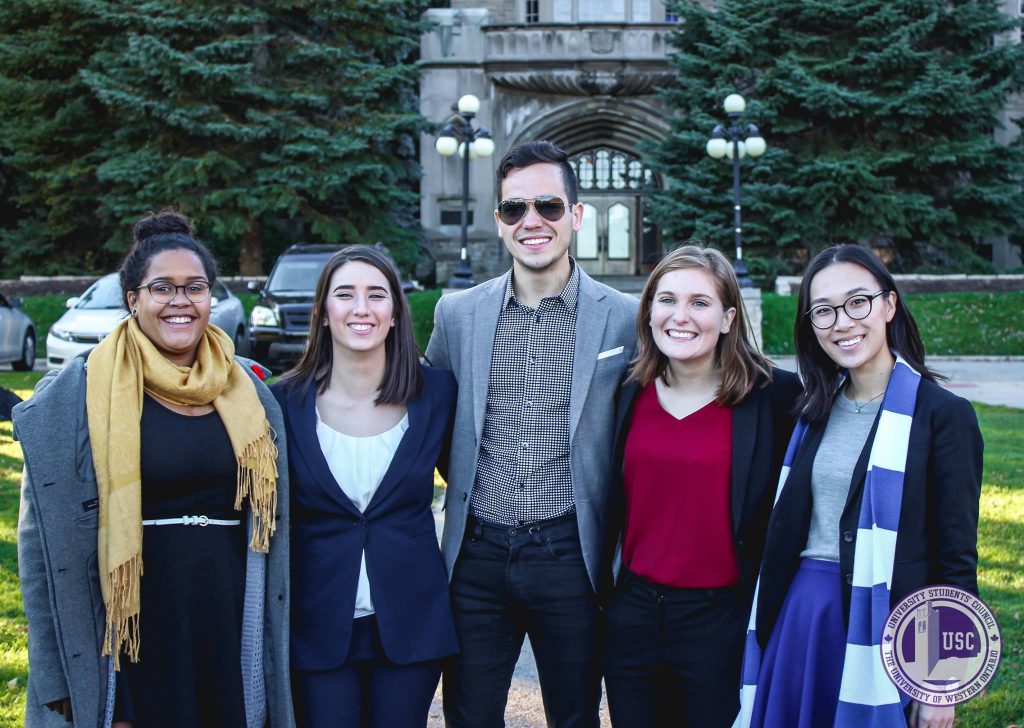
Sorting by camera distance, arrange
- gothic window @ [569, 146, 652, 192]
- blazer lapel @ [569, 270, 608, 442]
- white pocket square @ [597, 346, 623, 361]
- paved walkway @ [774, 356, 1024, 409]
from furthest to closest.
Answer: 1. gothic window @ [569, 146, 652, 192]
2. paved walkway @ [774, 356, 1024, 409]
3. white pocket square @ [597, 346, 623, 361]
4. blazer lapel @ [569, 270, 608, 442]

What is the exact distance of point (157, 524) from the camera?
296 cm

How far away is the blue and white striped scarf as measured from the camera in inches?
107

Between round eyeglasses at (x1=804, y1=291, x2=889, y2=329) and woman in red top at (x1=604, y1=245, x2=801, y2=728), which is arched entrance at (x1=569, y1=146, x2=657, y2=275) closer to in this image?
woman in red top at (x1=604, y1=245, x2=801, y2=728)

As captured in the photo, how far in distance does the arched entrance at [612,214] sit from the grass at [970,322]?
9.23 metres

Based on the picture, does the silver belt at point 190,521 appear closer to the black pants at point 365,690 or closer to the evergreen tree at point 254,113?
the black pants at point 365,690

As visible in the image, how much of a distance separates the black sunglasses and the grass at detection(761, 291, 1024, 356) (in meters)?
16.7

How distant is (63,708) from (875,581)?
2.43 metres

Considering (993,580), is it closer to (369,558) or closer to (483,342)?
(483,342)

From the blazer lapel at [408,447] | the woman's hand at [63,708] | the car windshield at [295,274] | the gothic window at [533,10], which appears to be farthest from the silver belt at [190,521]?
the gothic window at [533,10]

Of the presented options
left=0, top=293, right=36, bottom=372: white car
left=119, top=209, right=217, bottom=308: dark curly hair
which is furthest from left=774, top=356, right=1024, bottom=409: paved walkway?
left=0, top=293, right=36, bottom=372: white car

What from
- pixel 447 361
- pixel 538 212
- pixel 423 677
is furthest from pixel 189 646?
pixel 538 212

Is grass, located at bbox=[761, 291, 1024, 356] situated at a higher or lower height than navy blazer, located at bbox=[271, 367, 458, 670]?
higher

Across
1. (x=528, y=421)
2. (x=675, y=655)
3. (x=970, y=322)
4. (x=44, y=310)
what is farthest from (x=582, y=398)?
(x=970, y=322)

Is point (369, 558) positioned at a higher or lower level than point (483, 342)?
lower
